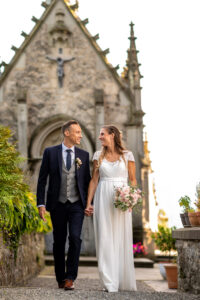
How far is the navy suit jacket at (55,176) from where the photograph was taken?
19.4 feet

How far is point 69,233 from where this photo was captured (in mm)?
5941

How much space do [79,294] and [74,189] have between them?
1322mm

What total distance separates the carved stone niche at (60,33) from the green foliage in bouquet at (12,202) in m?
11.5

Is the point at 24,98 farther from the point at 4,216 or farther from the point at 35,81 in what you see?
the point at 4,216

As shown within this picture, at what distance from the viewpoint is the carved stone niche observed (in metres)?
18.4

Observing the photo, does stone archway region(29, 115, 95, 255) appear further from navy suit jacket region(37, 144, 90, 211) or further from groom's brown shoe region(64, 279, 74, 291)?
groom's brown shoe region(64, 279, 74, 291)

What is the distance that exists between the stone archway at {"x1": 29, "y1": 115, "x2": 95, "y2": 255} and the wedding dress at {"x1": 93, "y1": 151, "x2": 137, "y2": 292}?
1137 cm

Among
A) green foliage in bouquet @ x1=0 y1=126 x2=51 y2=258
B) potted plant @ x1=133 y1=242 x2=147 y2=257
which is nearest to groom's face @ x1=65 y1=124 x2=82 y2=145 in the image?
green foliage in bouquet @ x1=0 y1=126 x2=51 y2=258

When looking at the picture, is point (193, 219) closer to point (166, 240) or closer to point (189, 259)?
point (189, 259)

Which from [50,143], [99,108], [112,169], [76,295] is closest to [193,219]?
[112,169]

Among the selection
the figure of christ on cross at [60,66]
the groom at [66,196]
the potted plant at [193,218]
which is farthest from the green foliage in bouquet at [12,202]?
the figure of christ on cross at [60,66]

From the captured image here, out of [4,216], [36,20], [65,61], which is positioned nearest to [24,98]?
[65,61]

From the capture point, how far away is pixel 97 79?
18.3 metres

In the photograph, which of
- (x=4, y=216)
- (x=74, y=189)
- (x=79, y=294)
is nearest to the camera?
(x=79, y=294)
